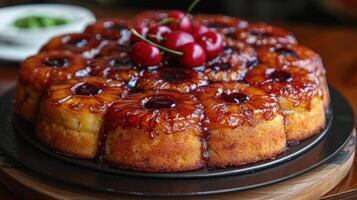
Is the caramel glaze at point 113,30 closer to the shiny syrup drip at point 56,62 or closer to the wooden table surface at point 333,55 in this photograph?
the shiny syrup drip at point 56,62

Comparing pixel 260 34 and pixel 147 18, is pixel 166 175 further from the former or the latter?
pixel 147 18

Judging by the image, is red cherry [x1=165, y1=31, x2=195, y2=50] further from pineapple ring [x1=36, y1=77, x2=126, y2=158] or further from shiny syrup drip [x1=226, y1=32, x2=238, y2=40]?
Result: shiny syrup drip [x1=226, y1=32, x2=238, y2=40]

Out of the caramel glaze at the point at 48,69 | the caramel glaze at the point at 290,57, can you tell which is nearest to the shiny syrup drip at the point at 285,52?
the caramel glaze at the point at 290,57

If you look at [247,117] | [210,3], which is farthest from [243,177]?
[210,3]

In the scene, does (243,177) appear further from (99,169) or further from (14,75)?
(14,75)

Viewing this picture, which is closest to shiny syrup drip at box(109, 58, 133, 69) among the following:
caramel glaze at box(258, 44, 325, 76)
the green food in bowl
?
caramel glaze at box(258, 44, 325, 76)

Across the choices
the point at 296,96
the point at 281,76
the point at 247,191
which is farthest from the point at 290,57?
the point at 247,191
